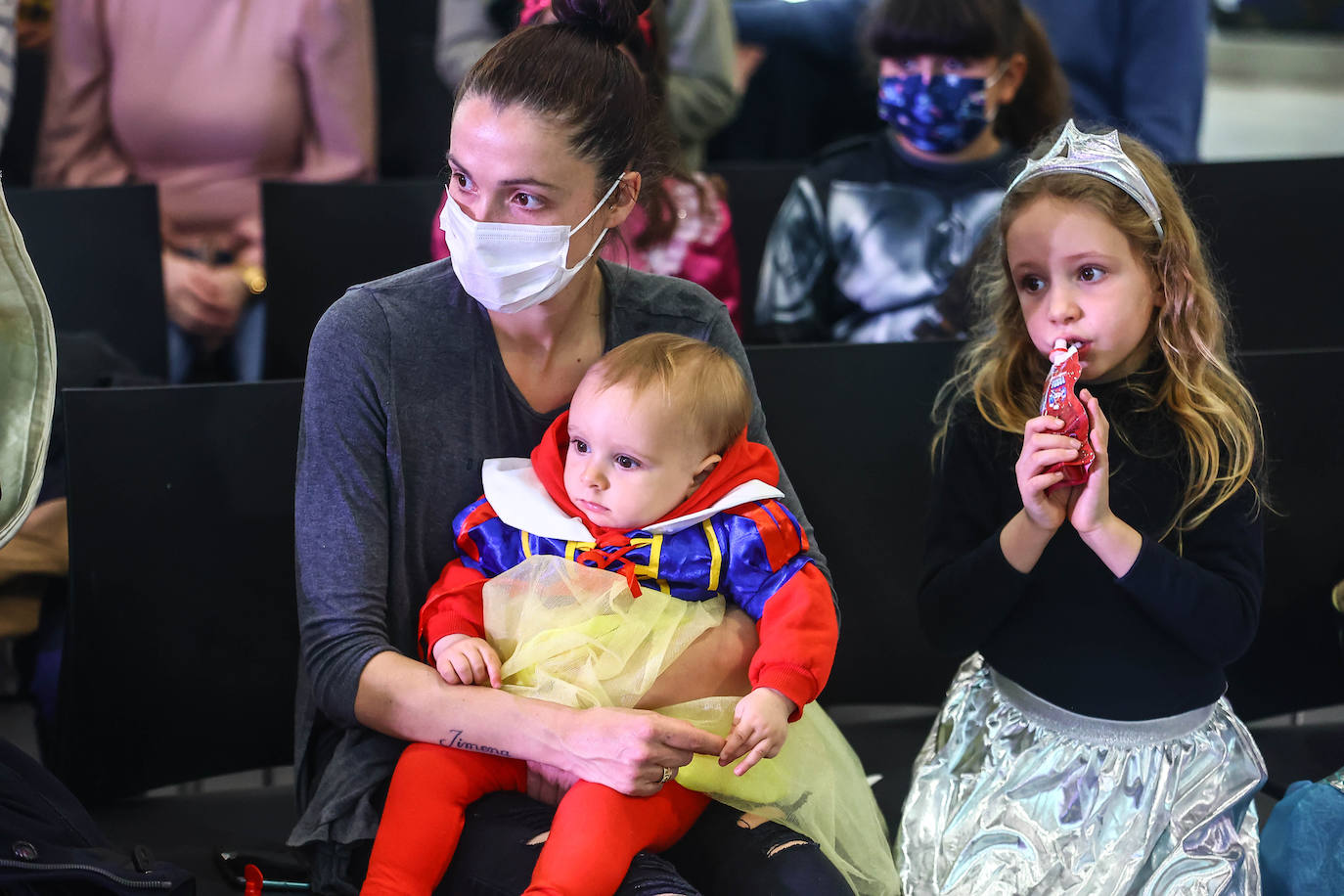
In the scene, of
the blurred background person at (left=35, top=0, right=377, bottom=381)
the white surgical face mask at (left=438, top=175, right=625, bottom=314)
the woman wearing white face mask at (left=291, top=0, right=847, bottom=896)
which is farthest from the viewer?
the blurred background person at (left=35, top=0, right=377, bottom=381)

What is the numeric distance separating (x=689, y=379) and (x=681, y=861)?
589mm

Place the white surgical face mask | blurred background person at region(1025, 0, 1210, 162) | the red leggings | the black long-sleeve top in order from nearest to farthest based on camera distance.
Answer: the red leggings
the white surgical face mask
the black long-sleeve top
blurred background person at region(1025, 0, 1210, 162)

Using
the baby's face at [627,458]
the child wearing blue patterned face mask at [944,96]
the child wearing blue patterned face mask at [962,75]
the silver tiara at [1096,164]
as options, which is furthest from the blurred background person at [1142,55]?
the baby's face at [627,458]

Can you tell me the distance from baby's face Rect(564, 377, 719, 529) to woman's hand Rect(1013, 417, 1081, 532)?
403 millimetres

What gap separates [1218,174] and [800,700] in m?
2.03

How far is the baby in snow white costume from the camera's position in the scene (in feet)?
5.60

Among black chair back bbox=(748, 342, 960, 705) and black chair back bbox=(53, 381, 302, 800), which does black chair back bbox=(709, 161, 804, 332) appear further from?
black chair back bbox=(53, 381, 302, 800)

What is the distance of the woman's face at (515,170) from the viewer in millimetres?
1817

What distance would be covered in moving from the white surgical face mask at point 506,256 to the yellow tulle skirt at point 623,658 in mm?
347

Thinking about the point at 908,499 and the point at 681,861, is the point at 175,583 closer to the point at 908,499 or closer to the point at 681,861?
the point at 681,861

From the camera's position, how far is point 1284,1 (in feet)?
31.4

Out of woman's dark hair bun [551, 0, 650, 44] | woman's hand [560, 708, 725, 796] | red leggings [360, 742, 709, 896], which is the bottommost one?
red leggings [360, 742, 709, 896]

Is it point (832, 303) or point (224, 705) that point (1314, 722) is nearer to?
point (832, 303)

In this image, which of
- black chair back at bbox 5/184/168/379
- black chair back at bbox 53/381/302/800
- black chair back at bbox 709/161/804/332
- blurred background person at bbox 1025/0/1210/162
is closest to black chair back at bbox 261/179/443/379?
black chair back at bbox 5/184/168/379
